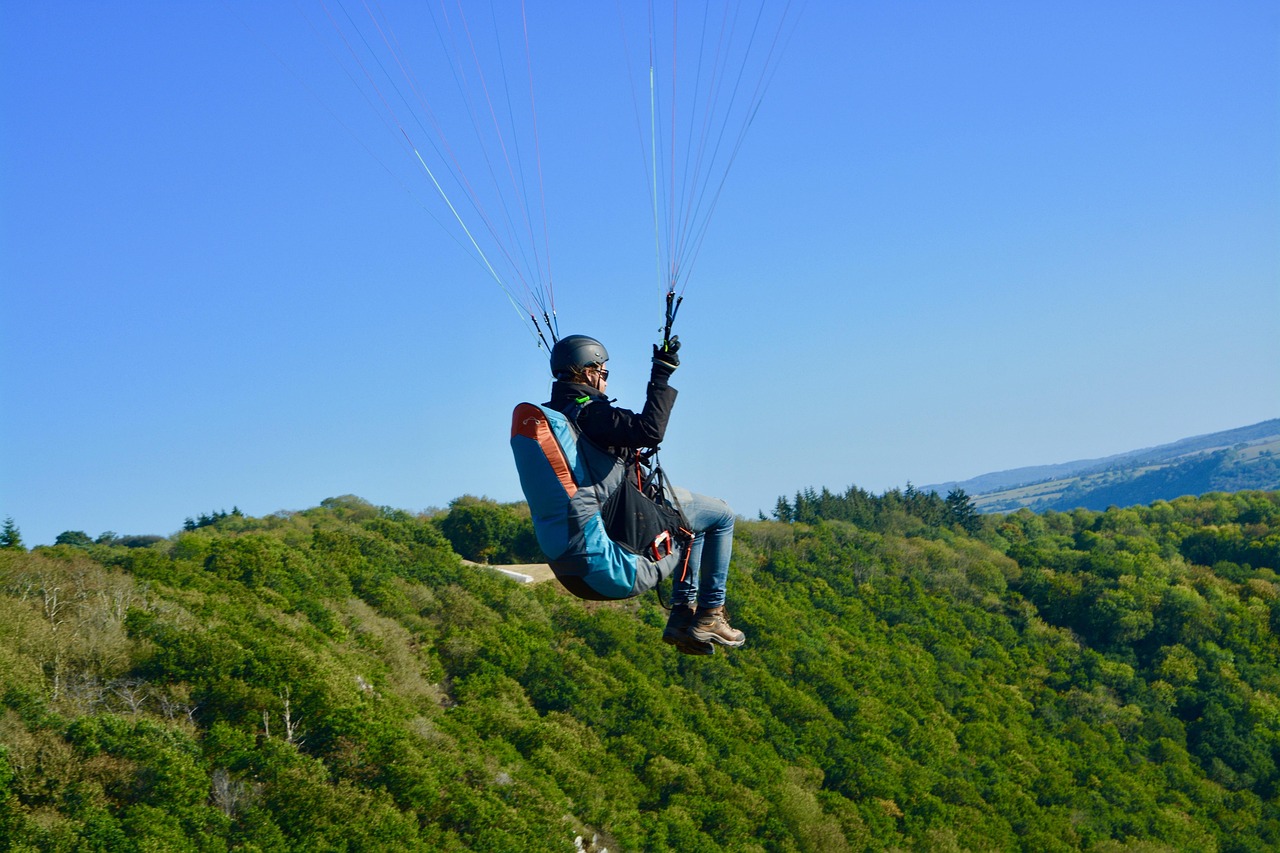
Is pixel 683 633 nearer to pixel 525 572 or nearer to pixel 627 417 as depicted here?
pixel 627 417

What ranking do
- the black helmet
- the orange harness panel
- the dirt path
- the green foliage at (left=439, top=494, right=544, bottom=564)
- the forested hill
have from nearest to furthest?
the orange harness panel < the black helmet < the forested hill < the dirt path < the green foliage at (left=439, top=494, right=544, bottom=564)

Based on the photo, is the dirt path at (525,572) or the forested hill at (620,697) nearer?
the forested hill at (620,697)

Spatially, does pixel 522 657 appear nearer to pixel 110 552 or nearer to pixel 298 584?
pixel 298 584

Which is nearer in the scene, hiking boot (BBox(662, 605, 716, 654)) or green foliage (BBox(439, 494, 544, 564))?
hiking boot (BBox(662, 605, 716, 654))

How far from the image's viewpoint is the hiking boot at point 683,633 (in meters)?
9.17

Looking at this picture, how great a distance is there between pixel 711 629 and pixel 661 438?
5.58 ft

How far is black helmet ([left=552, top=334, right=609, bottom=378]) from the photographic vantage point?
28.7 feet

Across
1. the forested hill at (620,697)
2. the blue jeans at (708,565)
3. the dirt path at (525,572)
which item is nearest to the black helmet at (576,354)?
the blue jeans at (708,565)

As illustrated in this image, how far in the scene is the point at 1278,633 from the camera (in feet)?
283

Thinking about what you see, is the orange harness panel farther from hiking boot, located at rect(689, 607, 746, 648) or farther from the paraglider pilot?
hiking boot, located at rect(689, 607, 746, 648)

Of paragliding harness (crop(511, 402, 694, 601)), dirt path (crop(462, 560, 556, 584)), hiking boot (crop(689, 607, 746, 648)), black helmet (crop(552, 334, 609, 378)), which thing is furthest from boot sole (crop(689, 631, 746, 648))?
dirt path (crop(462, 560, 556, 584))

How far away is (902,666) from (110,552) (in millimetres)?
43649

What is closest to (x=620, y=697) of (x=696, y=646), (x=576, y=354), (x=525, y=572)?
(x=525, y=572)

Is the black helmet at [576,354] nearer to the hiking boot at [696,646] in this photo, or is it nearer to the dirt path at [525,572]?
the hiking boot at [696,646]
